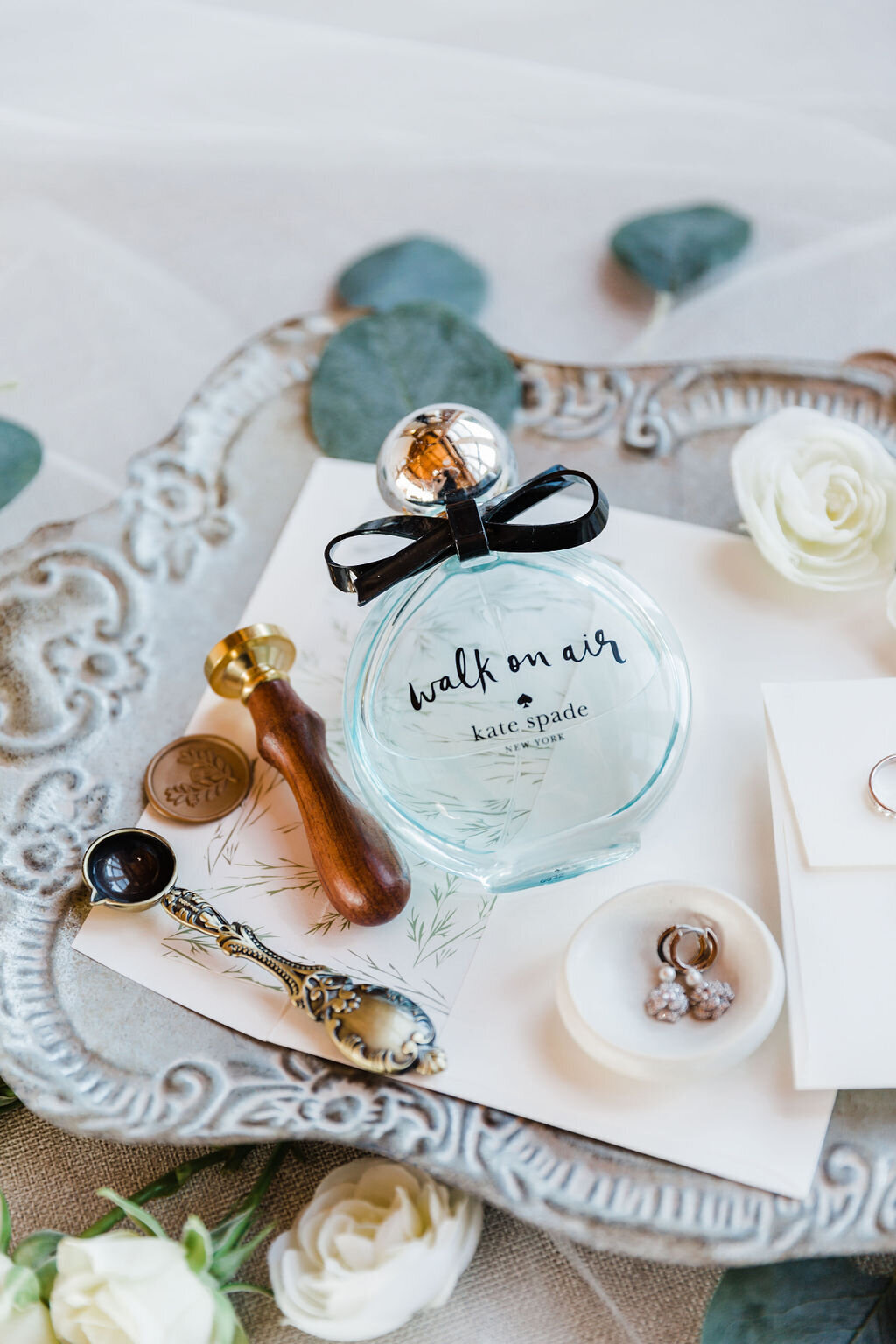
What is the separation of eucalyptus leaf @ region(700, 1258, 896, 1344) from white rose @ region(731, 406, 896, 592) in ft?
1.37

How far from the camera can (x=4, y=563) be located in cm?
83

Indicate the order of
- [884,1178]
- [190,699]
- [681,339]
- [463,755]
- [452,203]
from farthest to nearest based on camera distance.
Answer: [452,203] < [681,339] < [190,699] < [463,755] < [884,1178]

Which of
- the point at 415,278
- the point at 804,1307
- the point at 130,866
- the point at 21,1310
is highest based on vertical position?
the point at 415,278

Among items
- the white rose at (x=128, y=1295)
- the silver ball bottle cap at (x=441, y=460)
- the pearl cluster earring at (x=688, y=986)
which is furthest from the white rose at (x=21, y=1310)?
the silver ball bottle cap at (x=441, y=460)

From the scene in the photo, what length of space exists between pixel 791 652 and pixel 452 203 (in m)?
0.65

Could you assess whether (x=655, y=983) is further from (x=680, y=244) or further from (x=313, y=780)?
(x=680, y=244)

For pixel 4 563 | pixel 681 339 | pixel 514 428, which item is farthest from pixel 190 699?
pixel 681 339

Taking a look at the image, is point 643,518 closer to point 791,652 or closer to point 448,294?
point 791,652

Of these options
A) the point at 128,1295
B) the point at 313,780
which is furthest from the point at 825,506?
the point at 128,1295

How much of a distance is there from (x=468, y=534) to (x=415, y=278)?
51 cm

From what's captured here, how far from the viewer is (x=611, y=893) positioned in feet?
2.24

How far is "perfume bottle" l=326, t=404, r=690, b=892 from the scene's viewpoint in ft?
2.26

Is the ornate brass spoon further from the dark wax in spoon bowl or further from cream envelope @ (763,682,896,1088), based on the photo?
cream envelope @ (763,682,896,1088)

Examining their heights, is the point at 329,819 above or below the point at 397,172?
below
